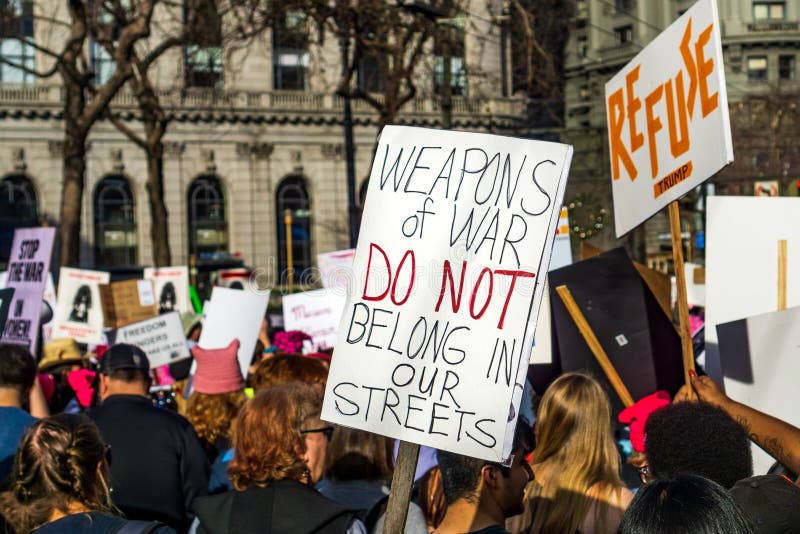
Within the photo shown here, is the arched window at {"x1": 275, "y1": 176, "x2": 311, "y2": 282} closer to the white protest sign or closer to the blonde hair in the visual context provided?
the white protest sign

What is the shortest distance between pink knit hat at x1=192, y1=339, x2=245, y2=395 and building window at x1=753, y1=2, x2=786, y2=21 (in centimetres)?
3985

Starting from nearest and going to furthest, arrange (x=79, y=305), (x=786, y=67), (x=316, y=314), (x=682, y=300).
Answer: (x=682, y=300)
(x=316, y=314)
(x=79, y=305)
(x=786, y=67)

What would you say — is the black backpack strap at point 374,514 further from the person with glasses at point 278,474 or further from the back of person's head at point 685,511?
the back of person's head at point 685,511

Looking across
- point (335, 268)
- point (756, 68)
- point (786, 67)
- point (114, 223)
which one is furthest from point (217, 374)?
point (786, 67)

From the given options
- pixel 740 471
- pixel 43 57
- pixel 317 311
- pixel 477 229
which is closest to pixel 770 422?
pixel 740 471

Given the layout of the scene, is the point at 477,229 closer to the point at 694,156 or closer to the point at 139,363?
the point at 694,156

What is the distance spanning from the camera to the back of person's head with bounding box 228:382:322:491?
3475mm

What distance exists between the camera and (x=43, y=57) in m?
35.2

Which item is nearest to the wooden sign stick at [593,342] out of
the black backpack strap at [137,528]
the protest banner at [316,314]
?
the black backpack strap at [137,528]

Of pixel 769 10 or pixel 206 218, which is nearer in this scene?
pixel 206 218

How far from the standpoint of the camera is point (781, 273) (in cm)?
488

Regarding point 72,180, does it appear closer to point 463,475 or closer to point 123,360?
point 123,360

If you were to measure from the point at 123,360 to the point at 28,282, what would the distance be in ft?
9.66

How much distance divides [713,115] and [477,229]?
1379 mm
